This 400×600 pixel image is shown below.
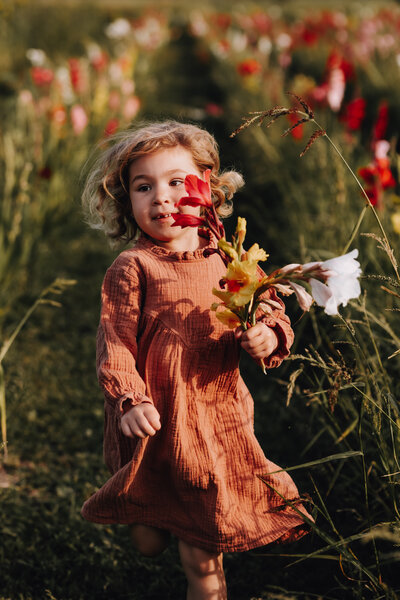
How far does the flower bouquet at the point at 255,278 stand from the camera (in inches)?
41.9

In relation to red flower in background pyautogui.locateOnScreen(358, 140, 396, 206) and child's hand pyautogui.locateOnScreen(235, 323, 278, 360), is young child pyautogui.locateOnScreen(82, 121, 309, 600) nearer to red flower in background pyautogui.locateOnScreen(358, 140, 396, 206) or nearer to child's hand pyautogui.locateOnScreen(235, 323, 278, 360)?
child's hand pyautogui.locateOnScreen(235, 323, 278, 360)

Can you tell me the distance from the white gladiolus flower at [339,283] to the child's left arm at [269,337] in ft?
A: 0.81

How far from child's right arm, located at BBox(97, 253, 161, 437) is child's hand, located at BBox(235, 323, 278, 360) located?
24 centimetres

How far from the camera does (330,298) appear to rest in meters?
1.06

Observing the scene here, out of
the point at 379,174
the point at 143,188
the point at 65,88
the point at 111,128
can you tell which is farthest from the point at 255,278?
the point at 65,88

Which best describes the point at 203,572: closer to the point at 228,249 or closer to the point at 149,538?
the point at 149,538

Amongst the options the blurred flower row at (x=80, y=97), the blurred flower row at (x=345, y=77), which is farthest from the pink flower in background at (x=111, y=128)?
the blurred flower row at (x=345, y=77)

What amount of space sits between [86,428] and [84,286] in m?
1.54

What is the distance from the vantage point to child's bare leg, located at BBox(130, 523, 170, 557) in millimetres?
1497

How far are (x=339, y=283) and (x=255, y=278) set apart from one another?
19cm

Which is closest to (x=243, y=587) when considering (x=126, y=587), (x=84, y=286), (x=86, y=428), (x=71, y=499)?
(x=126, y=587)

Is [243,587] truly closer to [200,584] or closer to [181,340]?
[200,584]

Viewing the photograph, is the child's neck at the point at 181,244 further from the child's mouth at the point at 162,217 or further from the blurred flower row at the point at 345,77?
the blurred flower row at the point at 345,77

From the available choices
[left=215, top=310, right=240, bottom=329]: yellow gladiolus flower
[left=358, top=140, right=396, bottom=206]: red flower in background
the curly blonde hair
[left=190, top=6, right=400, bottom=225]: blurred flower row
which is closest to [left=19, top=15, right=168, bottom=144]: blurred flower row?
[left=190, top=6, right=400, bottom=225]: blurred flower row
